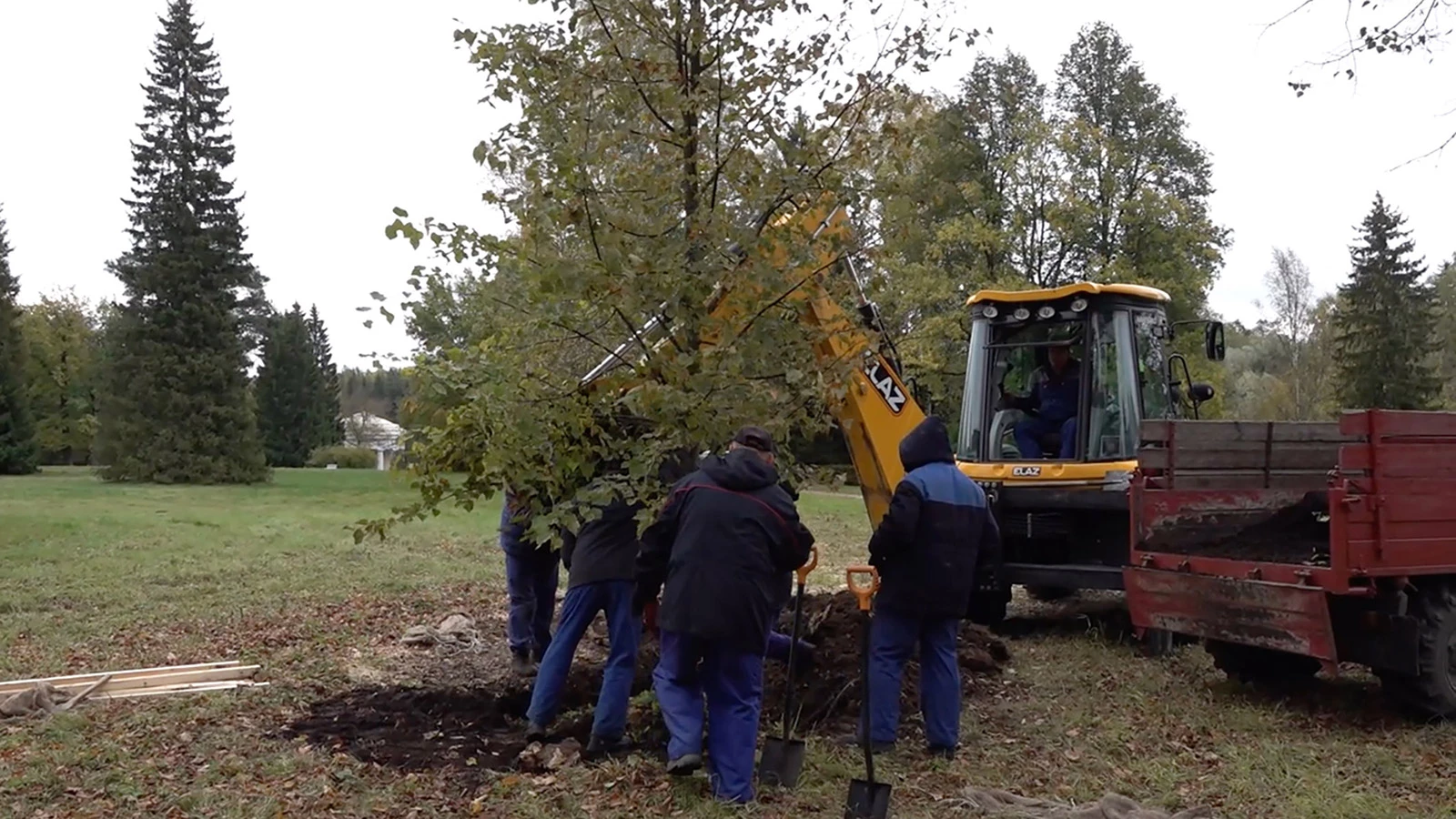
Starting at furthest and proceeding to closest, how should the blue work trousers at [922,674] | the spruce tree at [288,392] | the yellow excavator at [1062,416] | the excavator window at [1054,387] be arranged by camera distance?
the spruce tree at [288,392], the excavator window at [1054,387], the yellow excavator at [1062,416], the blue work trousers at [922,674]

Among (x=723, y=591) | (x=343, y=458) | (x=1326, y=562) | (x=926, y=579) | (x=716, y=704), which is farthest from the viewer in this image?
(x=343, y=458)

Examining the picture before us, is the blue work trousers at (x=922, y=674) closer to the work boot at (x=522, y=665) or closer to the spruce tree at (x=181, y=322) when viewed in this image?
the work boot at (x=522, y=665)

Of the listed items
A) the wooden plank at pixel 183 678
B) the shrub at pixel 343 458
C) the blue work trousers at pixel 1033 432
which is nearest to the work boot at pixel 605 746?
the wooden plank at pixel 183 678

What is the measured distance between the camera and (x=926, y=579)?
672 cm

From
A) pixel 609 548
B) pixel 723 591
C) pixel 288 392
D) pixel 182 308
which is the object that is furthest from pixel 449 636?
pixel 288 392

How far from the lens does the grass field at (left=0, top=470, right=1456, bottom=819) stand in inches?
227

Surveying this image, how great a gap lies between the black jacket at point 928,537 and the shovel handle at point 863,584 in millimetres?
603

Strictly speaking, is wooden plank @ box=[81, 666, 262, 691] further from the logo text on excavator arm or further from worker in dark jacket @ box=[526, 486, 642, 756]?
the logo text on excavator arm

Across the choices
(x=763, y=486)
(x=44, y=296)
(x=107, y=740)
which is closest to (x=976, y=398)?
(x=763, y=486)

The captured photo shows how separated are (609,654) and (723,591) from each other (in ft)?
4.54

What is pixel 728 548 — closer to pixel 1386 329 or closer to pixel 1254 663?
pixel 1254 663

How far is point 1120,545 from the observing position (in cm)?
970

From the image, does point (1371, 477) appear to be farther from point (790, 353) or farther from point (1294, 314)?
point (1294, 314)

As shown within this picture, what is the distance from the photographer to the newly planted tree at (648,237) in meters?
6.20
